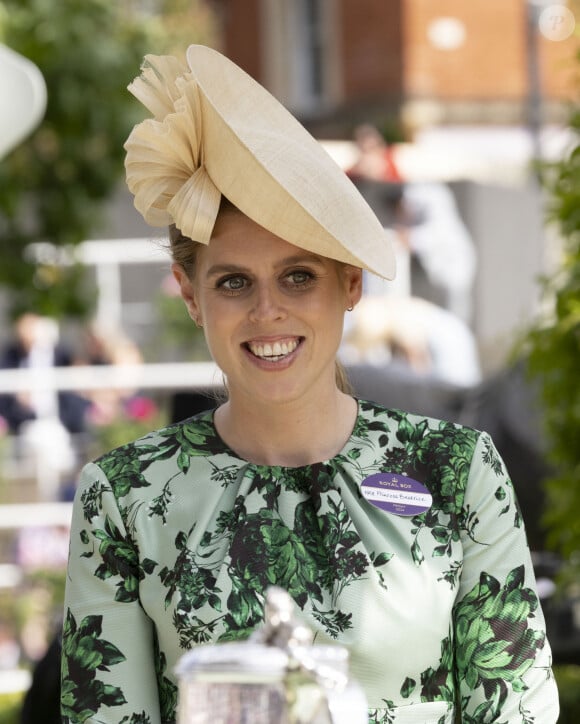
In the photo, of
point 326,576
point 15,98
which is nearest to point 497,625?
point 326,576

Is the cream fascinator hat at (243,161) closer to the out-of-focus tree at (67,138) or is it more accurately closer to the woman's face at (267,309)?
the woman's face at (267,309)

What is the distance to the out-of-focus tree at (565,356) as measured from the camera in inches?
153

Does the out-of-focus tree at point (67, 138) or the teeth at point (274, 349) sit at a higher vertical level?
the out-of-focus tree at point (67, 138)

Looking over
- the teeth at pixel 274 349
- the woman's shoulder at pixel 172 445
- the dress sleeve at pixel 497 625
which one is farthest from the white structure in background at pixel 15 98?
the dress sleeve at pixel 497 625

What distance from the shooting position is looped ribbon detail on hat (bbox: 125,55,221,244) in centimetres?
218

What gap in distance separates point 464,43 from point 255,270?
702 inches

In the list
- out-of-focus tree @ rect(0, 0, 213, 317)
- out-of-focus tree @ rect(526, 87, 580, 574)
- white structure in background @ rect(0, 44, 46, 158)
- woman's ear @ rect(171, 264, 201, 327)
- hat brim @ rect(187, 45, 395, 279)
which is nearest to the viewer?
hat brim @ rect(187, 45, 395, 279)

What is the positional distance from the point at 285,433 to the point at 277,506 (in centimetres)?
14

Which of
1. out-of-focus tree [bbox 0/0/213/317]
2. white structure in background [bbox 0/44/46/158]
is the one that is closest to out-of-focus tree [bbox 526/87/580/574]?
white structure in background [bbox 0/44/46/158]

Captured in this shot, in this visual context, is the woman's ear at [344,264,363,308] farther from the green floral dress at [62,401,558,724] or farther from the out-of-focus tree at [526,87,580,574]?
the out-of-focus tree at [526,87,580,574]

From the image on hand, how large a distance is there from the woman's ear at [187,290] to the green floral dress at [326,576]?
0.25 meters

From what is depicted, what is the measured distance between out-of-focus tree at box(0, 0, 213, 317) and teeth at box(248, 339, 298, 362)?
533 centimetres

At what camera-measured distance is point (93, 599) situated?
2230 mm

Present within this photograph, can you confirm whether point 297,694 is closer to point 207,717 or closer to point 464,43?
point 207,717
